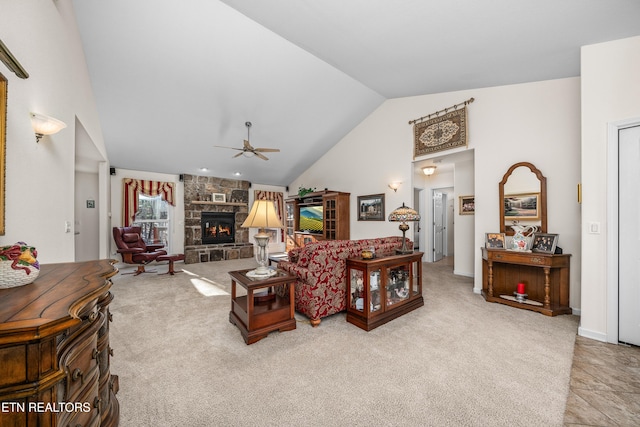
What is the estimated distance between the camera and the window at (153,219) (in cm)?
610

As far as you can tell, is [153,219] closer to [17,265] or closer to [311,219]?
[311,219]

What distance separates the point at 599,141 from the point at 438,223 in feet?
14.9

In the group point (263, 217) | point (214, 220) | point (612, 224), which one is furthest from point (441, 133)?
point (214, 220)

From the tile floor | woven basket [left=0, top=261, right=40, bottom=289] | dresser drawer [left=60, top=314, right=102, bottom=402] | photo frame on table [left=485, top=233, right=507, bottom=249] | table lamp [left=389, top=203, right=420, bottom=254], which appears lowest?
the tile floor

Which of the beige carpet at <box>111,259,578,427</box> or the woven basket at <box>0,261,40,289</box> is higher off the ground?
the woven basket at <box>0,261,40,289</box>

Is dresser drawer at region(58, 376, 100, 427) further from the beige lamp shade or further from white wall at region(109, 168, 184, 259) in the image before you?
white wall at region(109, 168, 184, 259)

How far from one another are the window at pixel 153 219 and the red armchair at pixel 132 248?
2.37 ft

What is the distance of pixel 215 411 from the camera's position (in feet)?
5.00

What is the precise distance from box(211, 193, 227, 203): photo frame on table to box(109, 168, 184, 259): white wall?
0.76 m

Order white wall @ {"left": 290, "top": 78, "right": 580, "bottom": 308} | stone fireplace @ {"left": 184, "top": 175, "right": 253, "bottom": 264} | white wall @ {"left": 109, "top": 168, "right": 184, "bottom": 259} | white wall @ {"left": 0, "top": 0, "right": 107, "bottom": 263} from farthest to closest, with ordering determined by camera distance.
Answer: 1. stone fireplace @ {"left": 184, "top": 175, "right": 253, "bottom": 264}
2. white wall @ {"left": 109, "top": 168, "right": 184, "bottom": 259}
3. white wall @ {"left": 290, "top": 78, "right": 580, "bottom": 308}
4. white wall @ {"left": 0, "top": 0, "right": 107, "bottom": 263}

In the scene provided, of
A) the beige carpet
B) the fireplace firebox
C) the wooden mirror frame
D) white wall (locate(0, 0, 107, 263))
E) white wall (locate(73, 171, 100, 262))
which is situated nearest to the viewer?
white wall (locate(0, 0, 107, 263))

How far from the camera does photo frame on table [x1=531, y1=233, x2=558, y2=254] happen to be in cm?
308

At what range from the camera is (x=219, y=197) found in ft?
22.9
